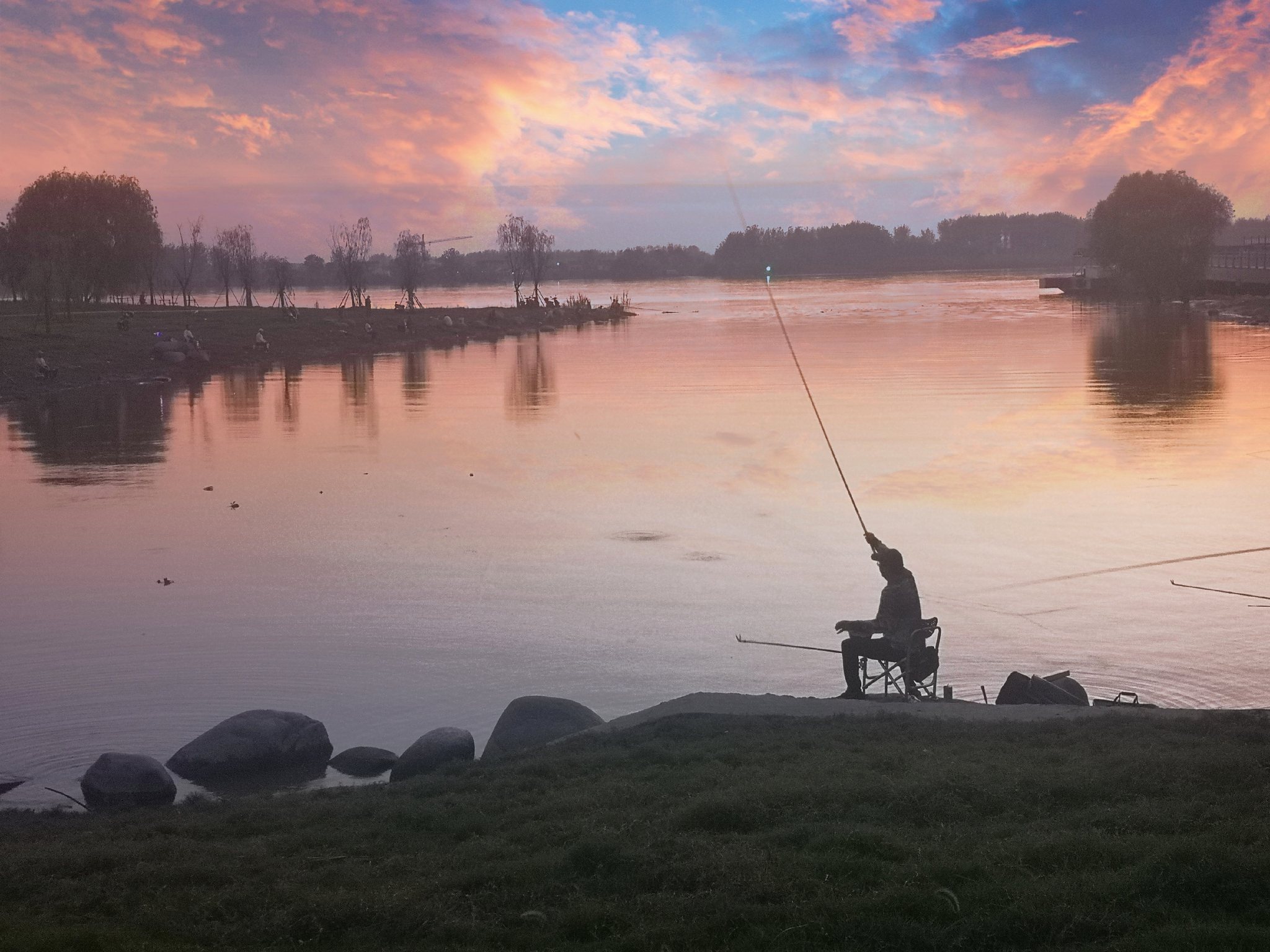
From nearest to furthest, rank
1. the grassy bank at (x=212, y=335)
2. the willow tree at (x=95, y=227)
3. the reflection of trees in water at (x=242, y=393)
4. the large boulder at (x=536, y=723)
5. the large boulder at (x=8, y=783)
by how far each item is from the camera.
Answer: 1. the large boulder at (x=8, y=783)
2. the large boulder at (x=536, y=723)
3. the reflection of trees in water at (x=242, y=393)
4. the grassy bank at (x=212, y=335)
5. the willow tree at (x=95, y=227)

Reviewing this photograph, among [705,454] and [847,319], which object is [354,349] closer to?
[847,319]

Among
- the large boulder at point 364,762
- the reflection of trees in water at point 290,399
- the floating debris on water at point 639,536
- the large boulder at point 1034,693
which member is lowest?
the large boulder at point 364,762

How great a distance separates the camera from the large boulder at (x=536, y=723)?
10.9 meters

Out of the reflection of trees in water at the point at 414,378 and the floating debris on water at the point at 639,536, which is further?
the reflection of trees in water at the point at 414,378

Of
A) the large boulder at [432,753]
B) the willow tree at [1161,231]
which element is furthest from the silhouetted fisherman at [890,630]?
the willow tree at [1161,231]

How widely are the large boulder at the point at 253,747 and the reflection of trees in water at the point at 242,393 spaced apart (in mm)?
28173

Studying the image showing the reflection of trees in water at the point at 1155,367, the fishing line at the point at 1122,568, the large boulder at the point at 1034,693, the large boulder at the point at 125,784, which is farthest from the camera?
the reflection of trees in water at the point at 1155,367

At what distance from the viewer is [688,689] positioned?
1293cm

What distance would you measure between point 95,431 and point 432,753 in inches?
1157

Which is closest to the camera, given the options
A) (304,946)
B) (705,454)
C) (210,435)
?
(304,946)

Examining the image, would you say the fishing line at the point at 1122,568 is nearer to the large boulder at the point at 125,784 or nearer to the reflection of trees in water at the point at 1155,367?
the large boulder at the point at 125,784

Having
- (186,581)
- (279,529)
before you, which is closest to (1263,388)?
(279,529)

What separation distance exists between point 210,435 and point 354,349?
40187mm

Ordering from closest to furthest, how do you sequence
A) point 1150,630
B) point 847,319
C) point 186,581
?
point 1150,630 → point 186,581 → point 847,319
